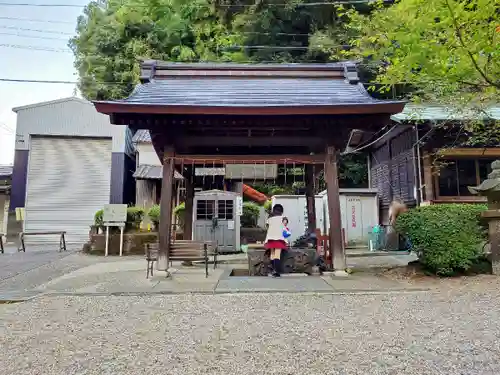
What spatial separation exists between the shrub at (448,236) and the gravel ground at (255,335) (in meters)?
1.22

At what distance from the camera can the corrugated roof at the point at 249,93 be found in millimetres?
7574

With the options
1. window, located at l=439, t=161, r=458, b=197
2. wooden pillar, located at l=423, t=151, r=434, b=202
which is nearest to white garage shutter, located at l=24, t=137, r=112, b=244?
wooden pillar, located at l=423, t=151, r=434, b=202

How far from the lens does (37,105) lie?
62.1 ft

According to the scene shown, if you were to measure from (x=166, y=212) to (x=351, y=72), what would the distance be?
568 cm

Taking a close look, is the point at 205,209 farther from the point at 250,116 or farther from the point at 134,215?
the point at 250,116

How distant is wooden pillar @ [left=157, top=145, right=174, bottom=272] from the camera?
7.81m

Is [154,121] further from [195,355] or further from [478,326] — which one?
[478,326]

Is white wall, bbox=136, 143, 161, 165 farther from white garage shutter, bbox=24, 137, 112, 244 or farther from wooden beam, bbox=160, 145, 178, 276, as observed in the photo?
wooden beam, bbox=160, 145, 178, 276

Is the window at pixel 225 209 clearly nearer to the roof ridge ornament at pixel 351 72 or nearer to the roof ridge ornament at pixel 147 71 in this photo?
the roof ridge ornament at pixel 147 71

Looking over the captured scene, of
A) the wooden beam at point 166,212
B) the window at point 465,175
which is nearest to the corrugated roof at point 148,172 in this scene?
the wooden beam at point 166,212

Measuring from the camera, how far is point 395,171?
14875 millimetres

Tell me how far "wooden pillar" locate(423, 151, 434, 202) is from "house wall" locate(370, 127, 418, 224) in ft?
1.01

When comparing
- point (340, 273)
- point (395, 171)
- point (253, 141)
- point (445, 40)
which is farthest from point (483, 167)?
point (253, 141)

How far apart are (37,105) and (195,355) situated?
63.3ft
